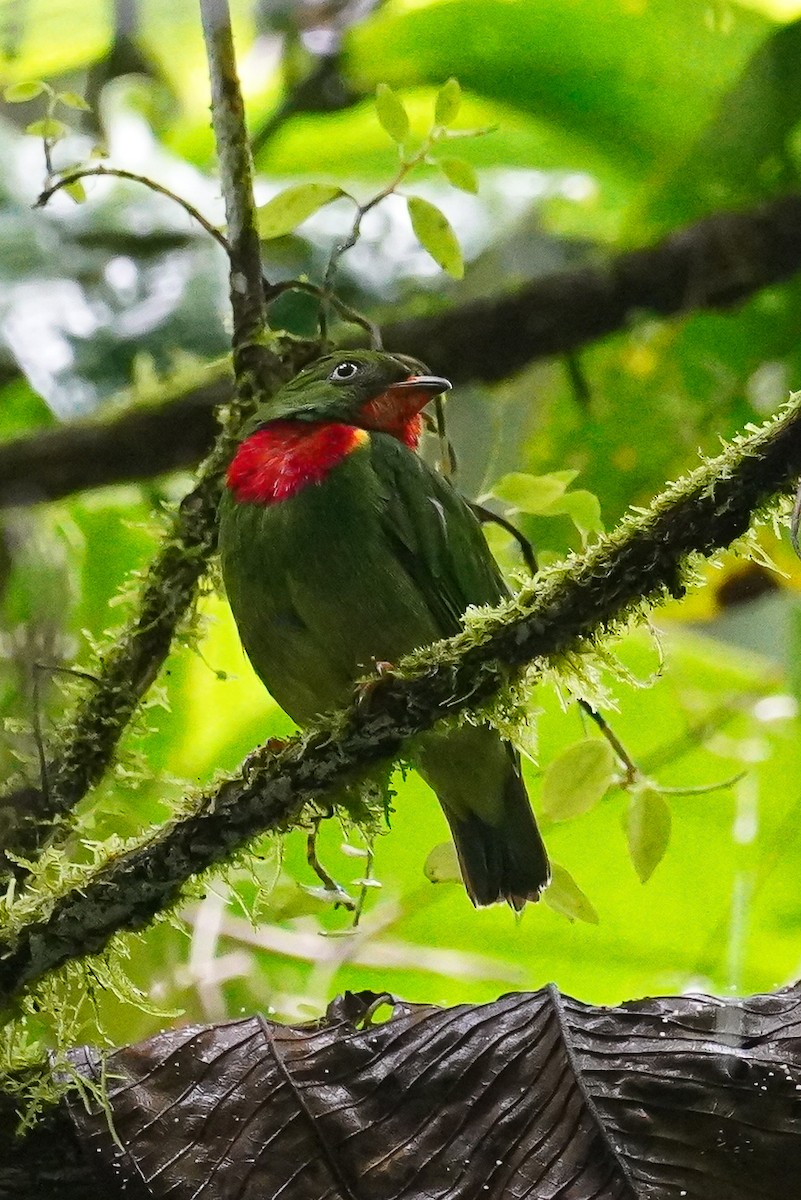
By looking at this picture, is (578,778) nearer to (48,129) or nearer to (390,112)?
(390,112)

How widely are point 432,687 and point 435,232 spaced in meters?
0.91

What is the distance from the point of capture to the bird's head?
2.06m

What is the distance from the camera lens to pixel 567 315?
3.09m

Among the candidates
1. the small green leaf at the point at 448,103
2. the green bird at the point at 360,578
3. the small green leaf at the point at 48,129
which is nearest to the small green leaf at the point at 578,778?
the green bird at the point at 360,578

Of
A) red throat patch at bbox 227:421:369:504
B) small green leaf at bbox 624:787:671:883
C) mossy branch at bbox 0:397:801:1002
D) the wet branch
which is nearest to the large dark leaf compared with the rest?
mossy branch at bbox 0:397:801:1002

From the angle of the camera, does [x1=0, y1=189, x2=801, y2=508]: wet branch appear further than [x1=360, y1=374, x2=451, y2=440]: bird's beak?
Yes

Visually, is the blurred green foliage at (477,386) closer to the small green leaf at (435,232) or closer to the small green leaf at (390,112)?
the small green leaf at (435,232)

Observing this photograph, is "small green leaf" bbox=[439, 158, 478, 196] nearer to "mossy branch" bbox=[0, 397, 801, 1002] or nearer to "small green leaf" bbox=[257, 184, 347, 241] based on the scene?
"small green leaf" bbox=[257, 184, 347, 241]

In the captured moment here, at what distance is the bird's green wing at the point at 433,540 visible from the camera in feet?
6.34

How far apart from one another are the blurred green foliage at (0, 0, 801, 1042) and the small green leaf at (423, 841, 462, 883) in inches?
8.5

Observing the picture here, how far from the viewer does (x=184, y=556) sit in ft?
6.80

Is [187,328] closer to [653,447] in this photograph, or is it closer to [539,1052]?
[653,447]

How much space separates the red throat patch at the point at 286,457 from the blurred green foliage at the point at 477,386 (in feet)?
0.91

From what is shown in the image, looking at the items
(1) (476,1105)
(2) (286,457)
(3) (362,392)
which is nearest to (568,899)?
(1) (476,1105)
